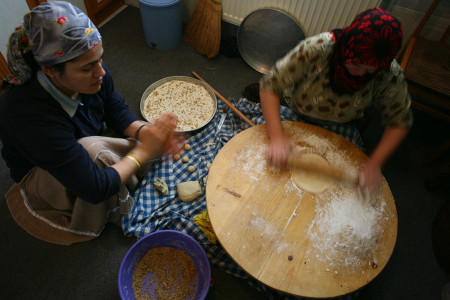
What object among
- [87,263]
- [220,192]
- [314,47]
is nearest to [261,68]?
[314,47]

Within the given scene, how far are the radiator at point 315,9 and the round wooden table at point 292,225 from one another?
131 centimetres

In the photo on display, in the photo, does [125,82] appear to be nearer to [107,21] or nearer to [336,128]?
[107,21]

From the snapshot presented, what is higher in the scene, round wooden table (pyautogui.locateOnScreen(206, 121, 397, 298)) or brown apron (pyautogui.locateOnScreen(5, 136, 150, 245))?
round wooden table (pyautogui.locateOnScreen(206, 121, 397, 298))

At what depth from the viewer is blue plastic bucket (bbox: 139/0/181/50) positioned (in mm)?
2350

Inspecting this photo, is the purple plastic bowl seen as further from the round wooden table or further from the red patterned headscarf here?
the red patterned headscarf

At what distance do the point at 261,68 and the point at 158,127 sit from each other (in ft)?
5.21

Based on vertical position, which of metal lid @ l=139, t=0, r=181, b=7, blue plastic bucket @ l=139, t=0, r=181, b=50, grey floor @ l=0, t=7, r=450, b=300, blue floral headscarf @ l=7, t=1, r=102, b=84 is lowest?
grey floor @ l=0, t=7, r=450, b=300

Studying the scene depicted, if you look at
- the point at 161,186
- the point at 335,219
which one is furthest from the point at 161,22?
the point at 335,219

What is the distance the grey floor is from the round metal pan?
413 mm

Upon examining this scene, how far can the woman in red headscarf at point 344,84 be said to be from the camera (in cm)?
109

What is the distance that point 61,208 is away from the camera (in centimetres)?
152

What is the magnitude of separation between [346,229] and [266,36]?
1909 mm

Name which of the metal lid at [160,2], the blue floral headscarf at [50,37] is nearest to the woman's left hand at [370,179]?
the blue floral headscarf at [50,37]

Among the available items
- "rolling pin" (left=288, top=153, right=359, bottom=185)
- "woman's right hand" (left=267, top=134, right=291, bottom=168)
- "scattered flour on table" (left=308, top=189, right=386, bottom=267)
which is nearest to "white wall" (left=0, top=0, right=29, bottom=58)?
"woman's right hand" (left=267, top=134, right=291, bottom=168)
